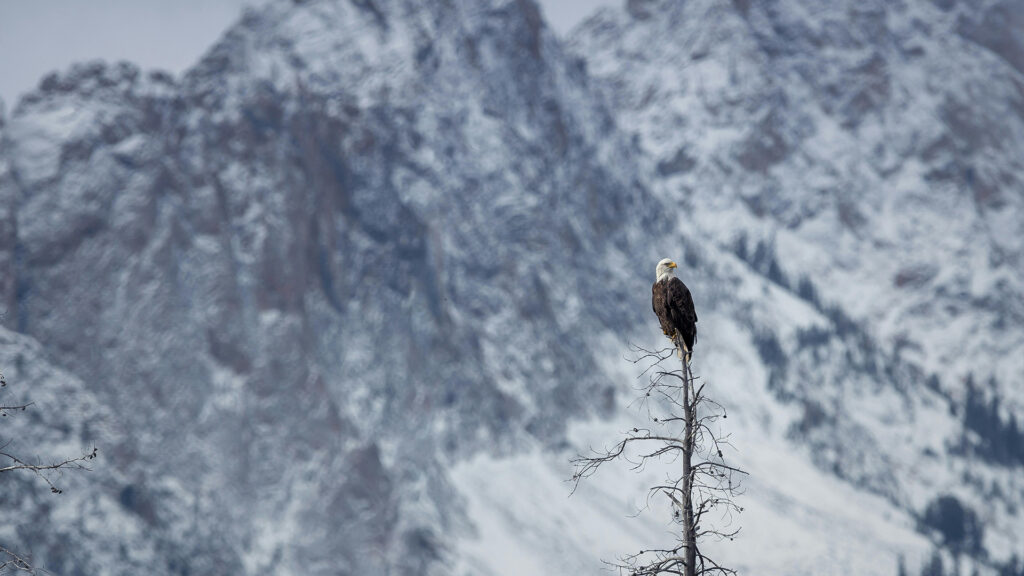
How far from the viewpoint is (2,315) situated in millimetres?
23422

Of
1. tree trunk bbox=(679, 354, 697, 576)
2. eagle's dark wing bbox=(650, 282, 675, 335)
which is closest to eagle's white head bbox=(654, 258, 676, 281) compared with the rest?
eagle's dark wing bbox=(650, 282, 675, 335)

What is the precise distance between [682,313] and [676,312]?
112mm

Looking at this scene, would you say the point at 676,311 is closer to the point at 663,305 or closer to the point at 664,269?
the point at 663,305

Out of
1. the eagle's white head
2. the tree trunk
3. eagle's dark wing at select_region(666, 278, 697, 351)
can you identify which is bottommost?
the tree trunk

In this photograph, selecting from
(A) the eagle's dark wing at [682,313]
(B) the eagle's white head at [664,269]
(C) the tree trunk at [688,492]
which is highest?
(B) the eagle's white head at [664,269]

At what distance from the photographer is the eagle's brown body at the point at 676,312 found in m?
27.1

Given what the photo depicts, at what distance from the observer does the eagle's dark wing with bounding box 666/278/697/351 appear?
88.9ft

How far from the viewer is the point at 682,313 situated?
89.0 ft

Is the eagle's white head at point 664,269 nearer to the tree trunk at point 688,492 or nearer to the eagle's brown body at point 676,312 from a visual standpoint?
the eagle's brown body at point 676,312

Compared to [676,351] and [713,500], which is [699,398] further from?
[676,351]

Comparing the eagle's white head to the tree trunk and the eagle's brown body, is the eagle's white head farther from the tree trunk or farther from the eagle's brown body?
the tree trunk

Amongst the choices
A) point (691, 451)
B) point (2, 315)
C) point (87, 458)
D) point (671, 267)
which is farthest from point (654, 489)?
point (2, 315)

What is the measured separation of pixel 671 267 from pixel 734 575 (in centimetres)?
737

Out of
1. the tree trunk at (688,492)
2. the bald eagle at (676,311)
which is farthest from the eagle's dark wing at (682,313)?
the tree trunk at (688,492)
